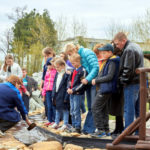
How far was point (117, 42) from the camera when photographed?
17.1 ft

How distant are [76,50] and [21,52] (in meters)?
22.2

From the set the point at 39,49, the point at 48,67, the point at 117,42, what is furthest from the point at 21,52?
the point at 117,42

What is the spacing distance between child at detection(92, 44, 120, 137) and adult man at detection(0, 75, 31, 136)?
1640 millimetres

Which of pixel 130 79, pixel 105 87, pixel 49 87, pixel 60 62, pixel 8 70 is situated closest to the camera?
pixel 130 79

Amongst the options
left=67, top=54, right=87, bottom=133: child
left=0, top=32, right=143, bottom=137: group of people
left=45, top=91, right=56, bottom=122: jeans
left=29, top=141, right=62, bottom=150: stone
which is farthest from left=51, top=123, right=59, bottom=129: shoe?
left=29, top=141, right=62, bottom=150: stone

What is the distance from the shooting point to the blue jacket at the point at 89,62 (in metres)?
5.53

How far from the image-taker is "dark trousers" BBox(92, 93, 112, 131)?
5.18m

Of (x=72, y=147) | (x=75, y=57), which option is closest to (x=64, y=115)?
(x=75, y=57)

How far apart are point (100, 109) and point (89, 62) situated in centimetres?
94

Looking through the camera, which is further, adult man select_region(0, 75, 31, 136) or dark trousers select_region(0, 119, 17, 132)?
dark trousers select_region(0, 119, 17, 132)

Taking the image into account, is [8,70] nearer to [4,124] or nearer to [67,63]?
[67,63]

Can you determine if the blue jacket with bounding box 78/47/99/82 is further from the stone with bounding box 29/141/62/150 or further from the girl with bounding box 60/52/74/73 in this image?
the stone with bounding box 29/141/62/150

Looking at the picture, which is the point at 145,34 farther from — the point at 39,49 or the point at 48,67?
the point at 48,67

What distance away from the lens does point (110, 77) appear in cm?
515
